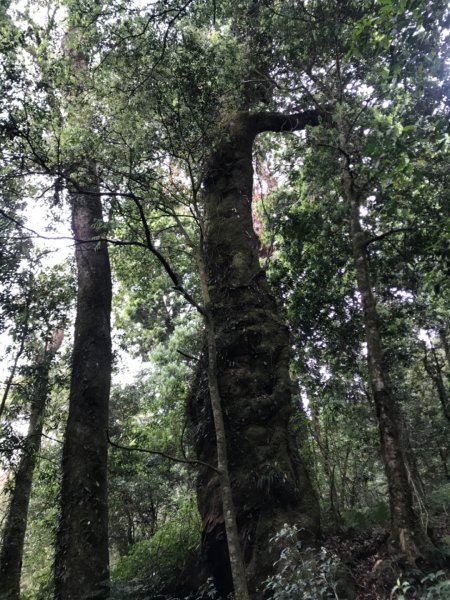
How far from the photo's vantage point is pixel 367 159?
29.8ft

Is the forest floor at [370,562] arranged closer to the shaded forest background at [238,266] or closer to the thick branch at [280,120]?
the shaded forest background at [238,266]

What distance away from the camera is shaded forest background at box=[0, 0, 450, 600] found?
558 cm

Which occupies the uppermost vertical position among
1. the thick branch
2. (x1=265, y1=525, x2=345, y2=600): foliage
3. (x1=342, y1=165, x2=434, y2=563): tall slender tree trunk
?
the thick branch

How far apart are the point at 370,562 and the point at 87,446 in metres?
4.48

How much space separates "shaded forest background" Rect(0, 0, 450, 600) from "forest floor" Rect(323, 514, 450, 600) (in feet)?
0.13

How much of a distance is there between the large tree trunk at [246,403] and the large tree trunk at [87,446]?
1585mm

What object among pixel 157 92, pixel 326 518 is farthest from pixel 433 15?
pixel 326 518

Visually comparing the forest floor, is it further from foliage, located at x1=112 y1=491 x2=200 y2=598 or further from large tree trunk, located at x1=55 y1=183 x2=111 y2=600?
large tree trunk, located at x1=55 y1=183 x2=111 y2=600

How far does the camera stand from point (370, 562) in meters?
5.84

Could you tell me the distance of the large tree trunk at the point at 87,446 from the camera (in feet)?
21.1

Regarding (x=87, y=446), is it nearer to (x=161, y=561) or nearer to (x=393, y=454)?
(x=161, y=561)

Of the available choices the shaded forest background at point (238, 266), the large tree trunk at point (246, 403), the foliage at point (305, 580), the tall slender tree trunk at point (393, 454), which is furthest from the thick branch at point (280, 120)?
the foliage at point (305, 580)

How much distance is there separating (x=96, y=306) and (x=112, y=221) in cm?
167

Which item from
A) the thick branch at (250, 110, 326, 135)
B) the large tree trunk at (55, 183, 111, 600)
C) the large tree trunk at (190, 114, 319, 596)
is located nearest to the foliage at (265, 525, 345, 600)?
the large tree trunk at (190, 114, 319, 596)
